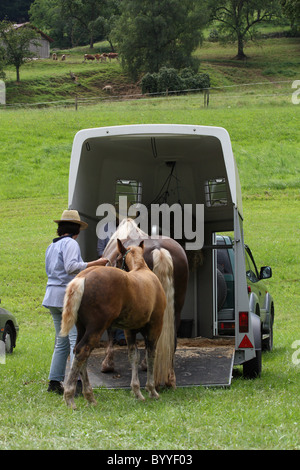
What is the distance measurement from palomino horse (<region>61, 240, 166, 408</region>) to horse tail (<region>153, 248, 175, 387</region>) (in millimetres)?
250

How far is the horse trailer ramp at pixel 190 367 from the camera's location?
22.6 ft

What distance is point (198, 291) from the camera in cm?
998

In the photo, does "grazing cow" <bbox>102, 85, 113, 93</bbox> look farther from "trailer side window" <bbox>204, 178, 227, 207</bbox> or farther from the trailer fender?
the trailer fender

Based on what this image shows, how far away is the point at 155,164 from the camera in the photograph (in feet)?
33.4

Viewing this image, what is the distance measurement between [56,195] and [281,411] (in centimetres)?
2272

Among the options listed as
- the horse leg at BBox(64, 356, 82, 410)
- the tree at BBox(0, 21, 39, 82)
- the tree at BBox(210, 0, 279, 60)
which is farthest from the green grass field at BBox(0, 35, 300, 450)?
the tree at BBox(210, 0, 279, 60)

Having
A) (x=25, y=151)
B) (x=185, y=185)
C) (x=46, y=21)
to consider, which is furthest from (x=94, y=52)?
(x=185, y=185)

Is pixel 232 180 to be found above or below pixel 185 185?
above

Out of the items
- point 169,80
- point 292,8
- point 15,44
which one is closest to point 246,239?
point 292,8

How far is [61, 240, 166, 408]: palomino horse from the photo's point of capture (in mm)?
5762

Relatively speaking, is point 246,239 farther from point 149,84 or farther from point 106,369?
point 149,84

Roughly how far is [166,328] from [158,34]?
204 feet

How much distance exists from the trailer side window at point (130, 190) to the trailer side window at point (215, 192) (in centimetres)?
108
